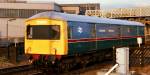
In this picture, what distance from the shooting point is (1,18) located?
70812 millimetres

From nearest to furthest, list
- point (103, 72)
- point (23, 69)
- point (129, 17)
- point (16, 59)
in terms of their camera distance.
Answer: point (103, 72) < point (23, 69) < point (16, 59) < point (129, 17)

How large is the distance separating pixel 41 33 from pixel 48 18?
0.79 m

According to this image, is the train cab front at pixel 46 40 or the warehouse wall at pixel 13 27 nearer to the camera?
the train cab front at pixel 46 40

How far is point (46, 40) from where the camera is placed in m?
16.7

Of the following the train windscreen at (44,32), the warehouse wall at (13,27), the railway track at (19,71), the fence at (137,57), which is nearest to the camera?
the train windscreen at (44,32)

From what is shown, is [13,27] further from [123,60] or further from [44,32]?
[123,60]

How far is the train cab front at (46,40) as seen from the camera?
16344 millimetres

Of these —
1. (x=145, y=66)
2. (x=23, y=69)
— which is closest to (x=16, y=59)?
(x=23, y=69)

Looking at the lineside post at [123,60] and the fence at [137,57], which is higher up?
the lineside post at [123,60]

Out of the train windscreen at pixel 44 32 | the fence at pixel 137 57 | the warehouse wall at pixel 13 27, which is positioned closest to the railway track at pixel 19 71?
the train windscreen at pixel 44 32

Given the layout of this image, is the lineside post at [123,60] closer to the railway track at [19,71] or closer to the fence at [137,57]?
the railway track at [19,71]

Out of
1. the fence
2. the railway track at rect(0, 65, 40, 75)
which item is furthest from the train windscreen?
the fence

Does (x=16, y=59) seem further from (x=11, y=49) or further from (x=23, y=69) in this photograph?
(x=23, y=69)

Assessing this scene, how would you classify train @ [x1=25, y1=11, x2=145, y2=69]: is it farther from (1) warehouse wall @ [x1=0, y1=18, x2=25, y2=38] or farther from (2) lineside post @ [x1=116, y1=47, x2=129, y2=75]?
(1) warehouse wall @ [x1=0, y1=18, x2=25, y2=38]
